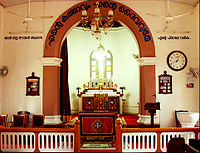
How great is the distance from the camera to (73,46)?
12.9m

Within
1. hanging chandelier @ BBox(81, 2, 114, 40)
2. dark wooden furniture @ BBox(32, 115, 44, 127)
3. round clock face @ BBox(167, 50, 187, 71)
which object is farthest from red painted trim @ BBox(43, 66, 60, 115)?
round clock face @ BBox(167, 50, 187, 71)

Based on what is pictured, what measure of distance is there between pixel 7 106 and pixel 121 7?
6001 millimetres

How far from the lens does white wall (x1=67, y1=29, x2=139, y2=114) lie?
12.6 meters

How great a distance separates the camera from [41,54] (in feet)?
28.2

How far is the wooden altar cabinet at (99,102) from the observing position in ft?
34.1

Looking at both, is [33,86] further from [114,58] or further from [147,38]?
[114,58]

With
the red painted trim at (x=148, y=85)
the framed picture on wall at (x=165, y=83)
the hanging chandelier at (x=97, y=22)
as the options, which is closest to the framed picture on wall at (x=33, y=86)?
the hanging chandelier at (x=97, y=22)

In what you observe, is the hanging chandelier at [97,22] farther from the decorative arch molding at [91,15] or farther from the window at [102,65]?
the window at [102,65]

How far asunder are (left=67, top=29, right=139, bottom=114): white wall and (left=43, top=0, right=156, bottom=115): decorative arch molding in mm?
3910

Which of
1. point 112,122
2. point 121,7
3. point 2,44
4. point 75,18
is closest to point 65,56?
point 75,18

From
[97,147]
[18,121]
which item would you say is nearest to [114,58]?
[18,121]

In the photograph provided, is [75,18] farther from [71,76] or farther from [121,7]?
[71,76]

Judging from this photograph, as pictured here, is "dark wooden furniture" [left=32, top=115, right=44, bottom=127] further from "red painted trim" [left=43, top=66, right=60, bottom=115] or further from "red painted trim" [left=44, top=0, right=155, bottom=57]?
"red painted trim" [left=44, top=0, right=155, bottom=57]

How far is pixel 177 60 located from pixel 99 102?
13.3 ft
